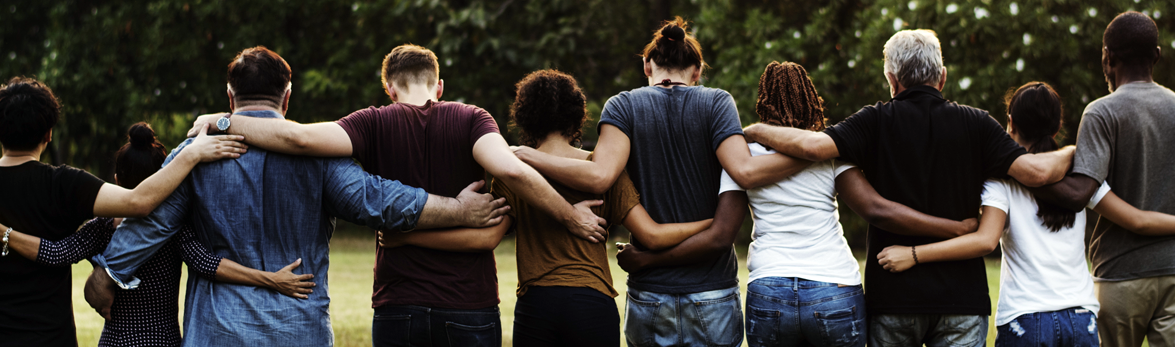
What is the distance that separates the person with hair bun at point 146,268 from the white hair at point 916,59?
2568 mm

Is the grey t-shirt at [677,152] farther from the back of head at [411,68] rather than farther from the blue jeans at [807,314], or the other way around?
the back of head at [411,68]

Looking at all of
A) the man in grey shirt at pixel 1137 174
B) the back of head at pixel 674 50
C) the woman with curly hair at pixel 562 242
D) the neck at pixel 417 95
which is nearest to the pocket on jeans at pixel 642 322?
the woman with curly hair at pixel 562 242

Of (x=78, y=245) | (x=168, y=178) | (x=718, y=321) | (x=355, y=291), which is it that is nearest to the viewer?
(x=168, y=178)

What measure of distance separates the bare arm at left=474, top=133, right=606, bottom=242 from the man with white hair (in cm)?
86

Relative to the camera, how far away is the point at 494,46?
13703 millimetres

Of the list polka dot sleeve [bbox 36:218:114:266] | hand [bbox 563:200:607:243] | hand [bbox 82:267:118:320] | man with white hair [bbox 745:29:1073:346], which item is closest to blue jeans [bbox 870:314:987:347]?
man with white hair [bbox 745:29:1073:346]

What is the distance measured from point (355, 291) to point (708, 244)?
25.4 ft

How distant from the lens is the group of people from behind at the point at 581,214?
3232mm

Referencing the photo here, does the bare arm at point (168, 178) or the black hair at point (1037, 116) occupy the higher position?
the black hair at point (1037, 116)

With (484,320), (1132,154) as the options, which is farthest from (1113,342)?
(484,320)

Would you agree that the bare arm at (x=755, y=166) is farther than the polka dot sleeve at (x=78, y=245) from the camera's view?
Yes

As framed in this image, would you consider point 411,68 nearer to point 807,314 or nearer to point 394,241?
point 394,241

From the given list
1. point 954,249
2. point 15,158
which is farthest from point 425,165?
point 954,249

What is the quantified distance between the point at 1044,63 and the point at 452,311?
11.9 meters
